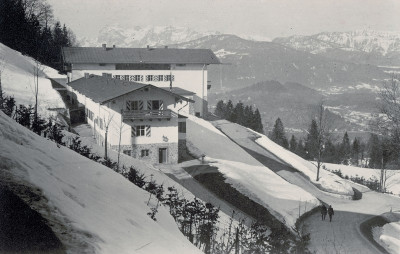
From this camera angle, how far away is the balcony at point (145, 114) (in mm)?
31375

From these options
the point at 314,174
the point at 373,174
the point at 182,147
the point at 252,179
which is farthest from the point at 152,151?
the point at 373,174

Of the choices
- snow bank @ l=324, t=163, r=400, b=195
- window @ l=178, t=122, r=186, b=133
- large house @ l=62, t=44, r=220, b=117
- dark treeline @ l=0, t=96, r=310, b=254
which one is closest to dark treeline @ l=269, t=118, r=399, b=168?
snow bank @ l=324, t=163, r=400, b=195

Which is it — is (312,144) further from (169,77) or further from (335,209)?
(335,209)

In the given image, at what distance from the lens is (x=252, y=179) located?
3139 centimetres

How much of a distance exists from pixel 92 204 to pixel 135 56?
53705 mm

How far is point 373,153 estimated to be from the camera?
291 feet

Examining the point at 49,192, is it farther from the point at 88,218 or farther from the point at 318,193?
the point at 318,193

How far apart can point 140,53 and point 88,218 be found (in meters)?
55.8

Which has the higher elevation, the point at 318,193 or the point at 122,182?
the point at 122,182

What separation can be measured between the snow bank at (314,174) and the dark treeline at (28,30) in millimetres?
33783

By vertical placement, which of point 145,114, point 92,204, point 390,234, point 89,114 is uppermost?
point 92,204

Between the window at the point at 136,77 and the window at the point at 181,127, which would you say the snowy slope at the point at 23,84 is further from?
the window at the point at 136,77

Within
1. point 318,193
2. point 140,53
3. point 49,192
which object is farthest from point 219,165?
point 140,53

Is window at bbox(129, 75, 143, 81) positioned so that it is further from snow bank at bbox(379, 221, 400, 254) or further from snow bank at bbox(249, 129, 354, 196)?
snow bank at bbox(379, 221, 400, 254)
